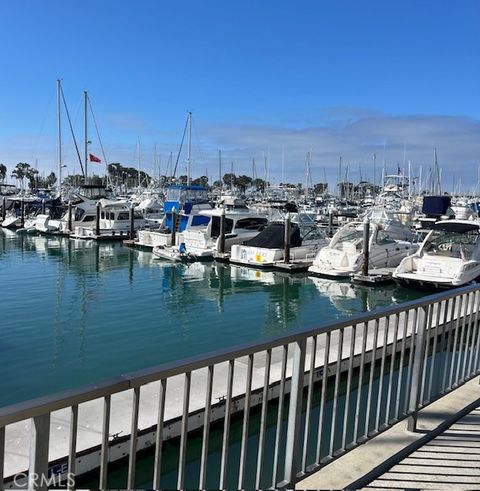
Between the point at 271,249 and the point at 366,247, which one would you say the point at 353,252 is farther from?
the point at 271,249

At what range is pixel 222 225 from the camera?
27.7 meters

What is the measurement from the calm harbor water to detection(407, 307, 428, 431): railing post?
439 cm

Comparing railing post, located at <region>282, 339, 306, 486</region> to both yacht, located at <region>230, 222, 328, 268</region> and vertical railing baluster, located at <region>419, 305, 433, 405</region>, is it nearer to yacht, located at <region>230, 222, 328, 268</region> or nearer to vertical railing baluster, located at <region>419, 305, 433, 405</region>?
vertical railing baluster, located at <region>419, 305, 433, 405</region>

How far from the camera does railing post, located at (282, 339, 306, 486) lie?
3137mm

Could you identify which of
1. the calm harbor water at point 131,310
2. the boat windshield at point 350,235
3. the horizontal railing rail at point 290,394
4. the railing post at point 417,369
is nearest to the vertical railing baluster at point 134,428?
the horizontal railing rail at point 290,394

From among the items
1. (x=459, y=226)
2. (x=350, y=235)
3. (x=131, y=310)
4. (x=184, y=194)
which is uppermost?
(x=184, y=194)

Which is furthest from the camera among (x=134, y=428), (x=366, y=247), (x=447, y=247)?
(x=447, y=247)

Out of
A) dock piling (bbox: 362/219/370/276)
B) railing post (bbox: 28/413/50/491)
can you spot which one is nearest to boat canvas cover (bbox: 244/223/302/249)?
dock piling (bbox: 362/219/370/276)

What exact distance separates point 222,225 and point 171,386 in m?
20.8

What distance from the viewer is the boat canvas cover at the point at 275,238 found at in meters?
25.7

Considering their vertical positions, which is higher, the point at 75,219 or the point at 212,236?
the point at 75,219

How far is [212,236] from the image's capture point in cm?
2977

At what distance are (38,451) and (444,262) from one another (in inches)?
767

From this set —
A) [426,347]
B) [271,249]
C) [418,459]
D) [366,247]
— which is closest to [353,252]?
[366,247]
